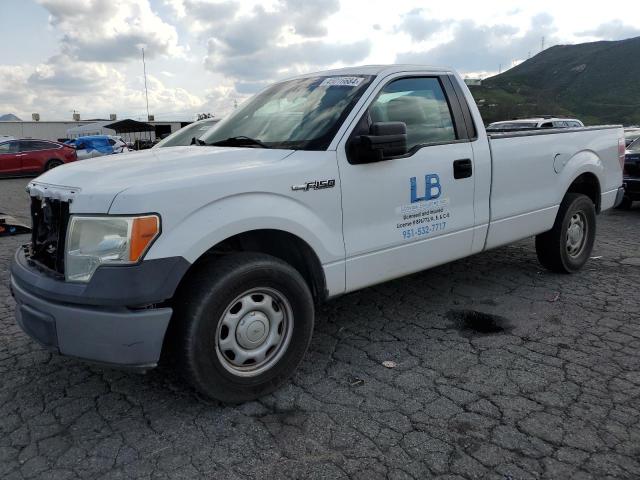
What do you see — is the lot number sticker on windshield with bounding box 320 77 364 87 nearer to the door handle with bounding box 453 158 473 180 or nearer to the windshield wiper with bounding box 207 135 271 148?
the windshield wiper with bounding box 207 135 271 148

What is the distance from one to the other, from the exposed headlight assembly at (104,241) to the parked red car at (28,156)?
19.7 metres

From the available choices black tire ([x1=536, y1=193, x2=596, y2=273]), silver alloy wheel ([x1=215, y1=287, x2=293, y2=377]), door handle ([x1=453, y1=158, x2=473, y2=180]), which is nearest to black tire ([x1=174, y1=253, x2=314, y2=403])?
silver alloy wheel ([x1=215, y1=287, x2=293, y2=377])

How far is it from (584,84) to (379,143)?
418ft

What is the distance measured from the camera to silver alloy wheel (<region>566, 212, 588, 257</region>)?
541cm

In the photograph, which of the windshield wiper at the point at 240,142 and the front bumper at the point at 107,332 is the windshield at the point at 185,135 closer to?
the windshield wiper at the point at 240,142

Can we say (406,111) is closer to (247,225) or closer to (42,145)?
(247,225)

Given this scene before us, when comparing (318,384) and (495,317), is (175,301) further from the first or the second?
(495,317)

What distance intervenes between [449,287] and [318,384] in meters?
2.27

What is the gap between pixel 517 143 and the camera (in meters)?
4.60

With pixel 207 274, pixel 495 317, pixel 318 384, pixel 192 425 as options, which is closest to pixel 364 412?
pixel 318 384

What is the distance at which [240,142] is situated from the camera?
3.73 metres

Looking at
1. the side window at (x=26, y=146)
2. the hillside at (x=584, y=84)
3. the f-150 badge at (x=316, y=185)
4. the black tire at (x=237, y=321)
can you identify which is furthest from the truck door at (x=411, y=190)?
the hillside at (x=584, y=84)

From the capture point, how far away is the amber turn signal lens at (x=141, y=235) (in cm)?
259

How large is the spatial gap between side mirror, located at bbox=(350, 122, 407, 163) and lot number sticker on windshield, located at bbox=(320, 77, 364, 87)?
0.52 metres
